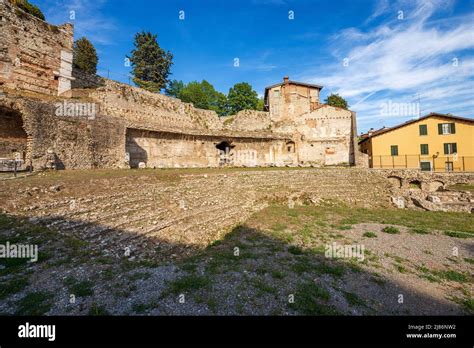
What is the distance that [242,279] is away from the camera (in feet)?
16.5

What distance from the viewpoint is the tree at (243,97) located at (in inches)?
1905

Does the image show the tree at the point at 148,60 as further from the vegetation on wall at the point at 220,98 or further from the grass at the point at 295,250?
the grass at the point at 295,250

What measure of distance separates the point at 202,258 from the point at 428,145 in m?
32.3

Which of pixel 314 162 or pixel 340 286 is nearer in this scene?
pixel 340 286

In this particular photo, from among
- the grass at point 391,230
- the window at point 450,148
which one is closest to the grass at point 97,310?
the grass at point 391,230

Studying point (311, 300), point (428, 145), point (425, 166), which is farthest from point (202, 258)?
point (428, 145)

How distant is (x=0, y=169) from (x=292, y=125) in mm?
30157

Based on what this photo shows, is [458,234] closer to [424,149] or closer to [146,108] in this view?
[424,149]

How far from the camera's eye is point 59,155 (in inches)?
520

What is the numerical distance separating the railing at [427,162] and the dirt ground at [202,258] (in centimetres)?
1643

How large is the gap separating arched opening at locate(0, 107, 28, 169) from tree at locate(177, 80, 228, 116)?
1462 inches

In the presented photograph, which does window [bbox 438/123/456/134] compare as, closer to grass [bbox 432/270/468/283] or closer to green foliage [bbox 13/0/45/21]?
grass [bbox 432/270/468/283]
